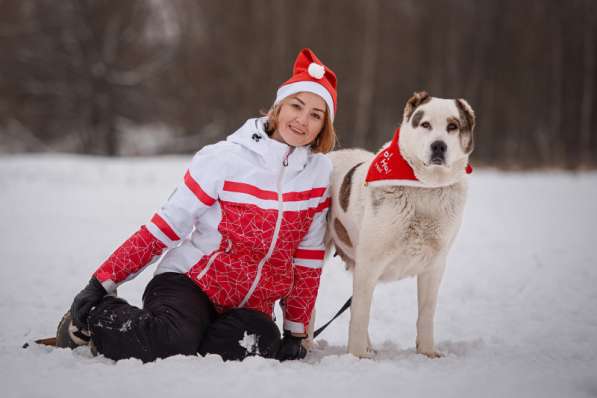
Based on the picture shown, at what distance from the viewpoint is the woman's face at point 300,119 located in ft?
8.85

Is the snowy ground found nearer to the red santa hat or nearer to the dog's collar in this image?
the dog's collar

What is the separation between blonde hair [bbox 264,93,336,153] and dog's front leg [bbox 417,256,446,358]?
90cm

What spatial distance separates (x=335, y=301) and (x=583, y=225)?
5005mm

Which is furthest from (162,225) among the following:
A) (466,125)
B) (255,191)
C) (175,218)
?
(466,125)

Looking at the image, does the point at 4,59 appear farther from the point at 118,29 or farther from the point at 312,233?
the point at 312,233

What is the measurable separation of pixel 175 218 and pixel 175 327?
22.0 inches

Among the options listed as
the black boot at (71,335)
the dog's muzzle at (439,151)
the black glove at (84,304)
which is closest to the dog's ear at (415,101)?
the dog's muzzle at (439,151)

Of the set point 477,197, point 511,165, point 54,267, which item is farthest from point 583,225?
point 511,165

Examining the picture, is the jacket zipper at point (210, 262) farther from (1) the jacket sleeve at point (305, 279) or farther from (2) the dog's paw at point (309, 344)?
(2) the dog's paw at point (309, 344)

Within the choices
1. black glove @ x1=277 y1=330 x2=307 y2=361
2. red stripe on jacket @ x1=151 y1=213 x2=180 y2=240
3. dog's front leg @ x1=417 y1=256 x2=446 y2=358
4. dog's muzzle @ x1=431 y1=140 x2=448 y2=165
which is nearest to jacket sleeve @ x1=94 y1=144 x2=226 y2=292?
red stripe on jacket @ x1=151 y1=213 x2=180 y2=240

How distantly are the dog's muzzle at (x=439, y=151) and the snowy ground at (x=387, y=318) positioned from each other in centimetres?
99

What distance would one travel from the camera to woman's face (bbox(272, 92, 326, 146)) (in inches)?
106

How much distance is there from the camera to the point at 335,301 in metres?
4.06

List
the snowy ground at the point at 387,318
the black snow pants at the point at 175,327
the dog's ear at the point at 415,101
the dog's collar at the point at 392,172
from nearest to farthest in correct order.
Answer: the snowy ground at the point at 387,318, the black snow pants at the point at 175,327, the dog's collar at the point at 392,172, the dog's ear at the point at 415,101
